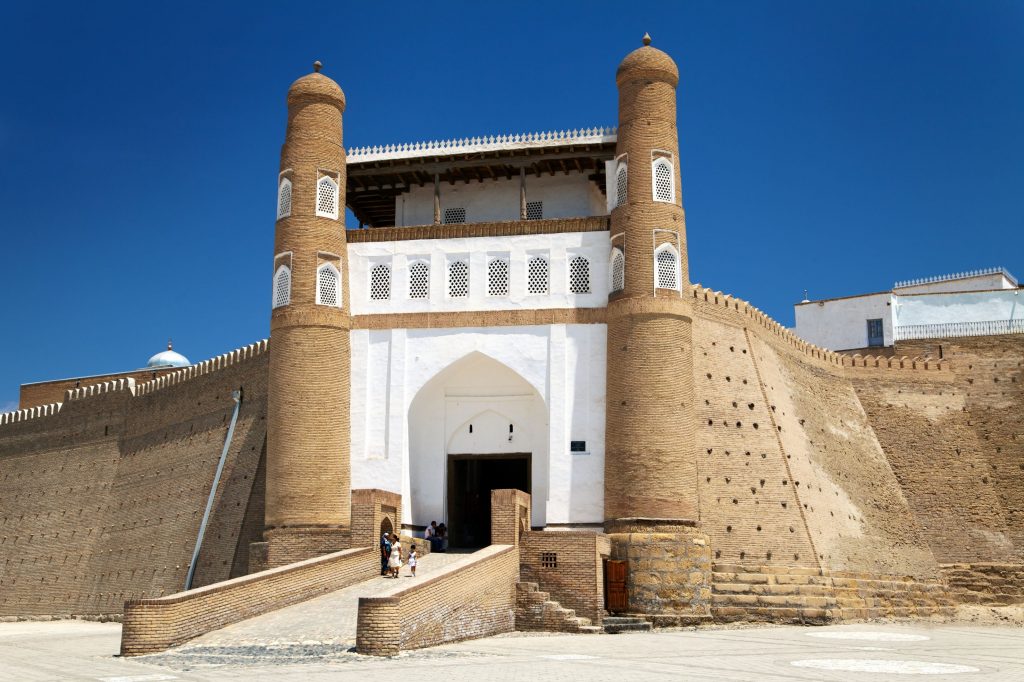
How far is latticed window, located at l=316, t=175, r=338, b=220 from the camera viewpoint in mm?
21734

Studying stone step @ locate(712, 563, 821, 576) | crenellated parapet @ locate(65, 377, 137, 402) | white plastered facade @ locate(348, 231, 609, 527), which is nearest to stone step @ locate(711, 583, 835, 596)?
stone step @ locate(712, 563, 821, 576)

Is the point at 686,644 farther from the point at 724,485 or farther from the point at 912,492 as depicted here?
the point at 912,492

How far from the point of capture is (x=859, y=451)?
2516 centimetres

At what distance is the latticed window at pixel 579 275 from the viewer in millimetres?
21422

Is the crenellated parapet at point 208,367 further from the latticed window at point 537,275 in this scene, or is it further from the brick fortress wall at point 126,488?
the latticed window at point 537,275

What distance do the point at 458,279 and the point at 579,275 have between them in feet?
7.46

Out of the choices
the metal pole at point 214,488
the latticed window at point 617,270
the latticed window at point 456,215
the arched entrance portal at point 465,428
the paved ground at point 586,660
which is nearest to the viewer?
the paved ground at point 586,660

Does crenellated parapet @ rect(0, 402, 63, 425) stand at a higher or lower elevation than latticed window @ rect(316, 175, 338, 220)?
lower

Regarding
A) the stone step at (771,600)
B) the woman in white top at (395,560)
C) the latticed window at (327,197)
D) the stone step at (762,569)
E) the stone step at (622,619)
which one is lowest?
the stone step at (622,619)

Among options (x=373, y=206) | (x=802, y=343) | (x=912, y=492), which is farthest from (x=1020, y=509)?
(x=373, y=206)

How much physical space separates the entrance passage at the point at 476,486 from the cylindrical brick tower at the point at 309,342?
229cm

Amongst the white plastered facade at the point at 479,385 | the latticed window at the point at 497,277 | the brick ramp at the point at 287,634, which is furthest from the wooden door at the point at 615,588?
the latticed window at the point at 497,277

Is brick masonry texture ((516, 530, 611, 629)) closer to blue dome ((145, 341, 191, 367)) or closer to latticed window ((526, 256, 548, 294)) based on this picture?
latticed window ((526, 256, 548, 294))

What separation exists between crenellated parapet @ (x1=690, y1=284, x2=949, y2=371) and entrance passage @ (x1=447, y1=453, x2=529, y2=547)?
15.3 ft
